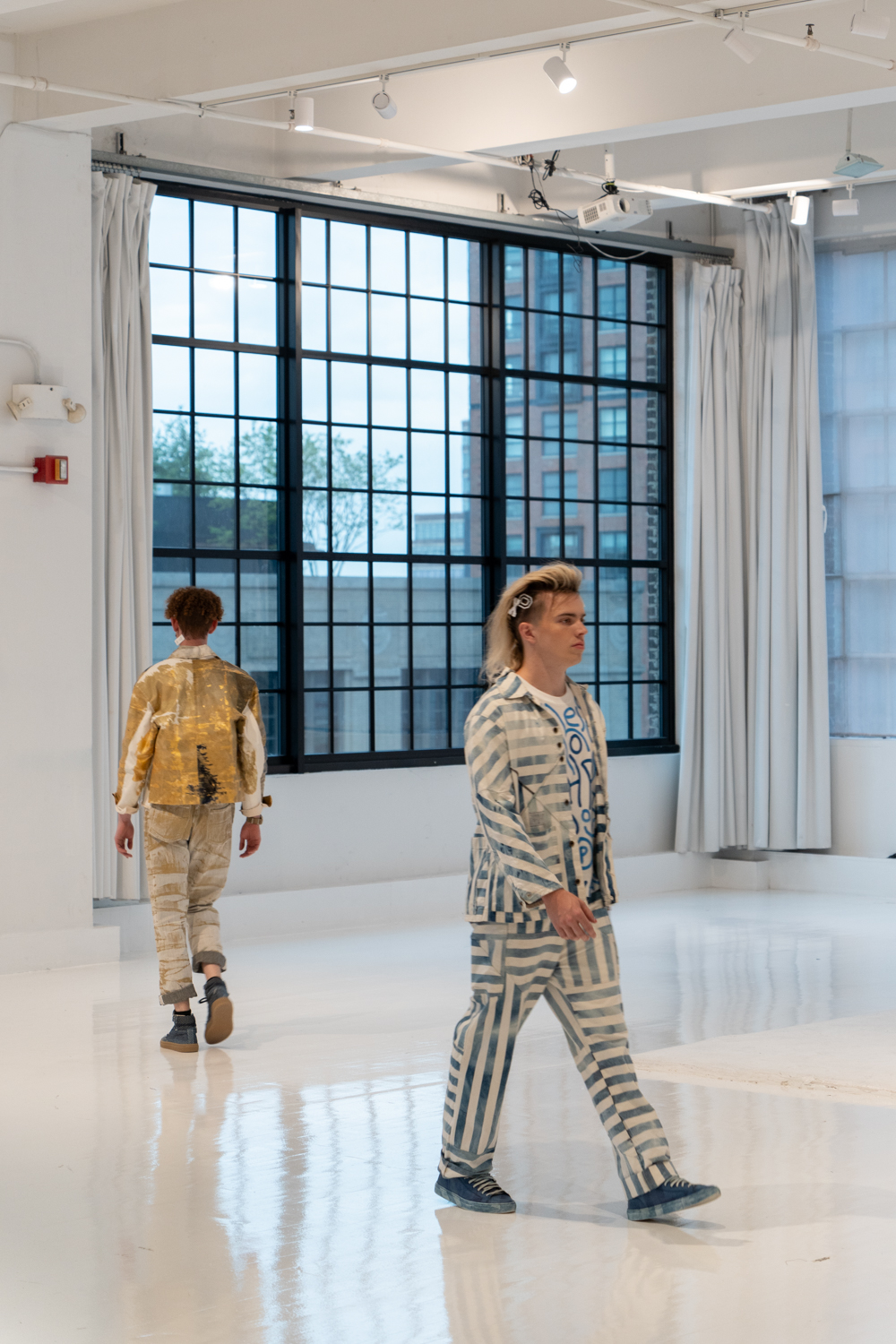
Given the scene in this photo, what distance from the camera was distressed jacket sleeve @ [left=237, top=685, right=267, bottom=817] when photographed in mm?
6027

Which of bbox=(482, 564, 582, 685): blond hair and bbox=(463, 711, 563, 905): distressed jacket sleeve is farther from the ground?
bbox=(482, 564, 582, 685): blond hair

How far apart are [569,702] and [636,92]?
15.2 ft

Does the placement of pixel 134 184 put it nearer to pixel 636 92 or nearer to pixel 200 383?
pixel 200 383

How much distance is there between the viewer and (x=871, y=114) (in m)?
9.34

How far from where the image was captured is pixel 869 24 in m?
6.18

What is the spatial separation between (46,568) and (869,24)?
4.04 m

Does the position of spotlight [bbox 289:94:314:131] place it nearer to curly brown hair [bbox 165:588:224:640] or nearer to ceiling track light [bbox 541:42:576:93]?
ceiling track light [bbox 541:42:576:93]

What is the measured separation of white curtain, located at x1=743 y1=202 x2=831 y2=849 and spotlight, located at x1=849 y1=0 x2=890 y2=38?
14.1 ft

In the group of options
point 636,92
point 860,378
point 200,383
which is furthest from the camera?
point 860,378

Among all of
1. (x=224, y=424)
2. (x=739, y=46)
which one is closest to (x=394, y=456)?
(x=224, y=424)

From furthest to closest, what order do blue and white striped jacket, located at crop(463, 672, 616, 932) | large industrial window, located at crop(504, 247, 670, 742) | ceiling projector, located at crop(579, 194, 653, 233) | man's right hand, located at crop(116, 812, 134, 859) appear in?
large industrial window, located at crop(504, 247, 670, 742)
ceiling projector, located at crop(579, 194, 653, 233)
man's right hand, located at crop(116, 812, 134, 859)
blue and white striped jacket, located at crop(463, 672, 616, 932)

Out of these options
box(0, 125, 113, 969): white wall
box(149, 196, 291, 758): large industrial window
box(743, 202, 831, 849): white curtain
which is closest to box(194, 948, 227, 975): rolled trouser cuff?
box(0, 125, 113, 969): white wall

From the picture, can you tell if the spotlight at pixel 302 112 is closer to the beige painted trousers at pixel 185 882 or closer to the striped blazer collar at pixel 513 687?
the beige painted trousers at pixel 185 882

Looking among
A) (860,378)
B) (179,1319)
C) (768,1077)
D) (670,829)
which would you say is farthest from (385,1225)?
(860,378)
